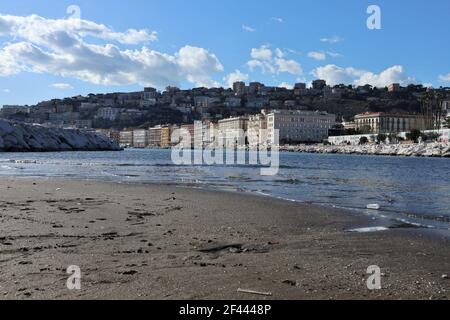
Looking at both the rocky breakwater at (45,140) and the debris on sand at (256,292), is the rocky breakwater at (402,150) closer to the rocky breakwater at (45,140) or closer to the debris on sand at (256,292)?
the rocky breakwater at (45,140)

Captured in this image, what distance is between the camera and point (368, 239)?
879cm

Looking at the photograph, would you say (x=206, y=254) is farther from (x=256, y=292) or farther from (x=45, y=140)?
(x=45, y=140)

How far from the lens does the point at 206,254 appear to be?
7.20 m

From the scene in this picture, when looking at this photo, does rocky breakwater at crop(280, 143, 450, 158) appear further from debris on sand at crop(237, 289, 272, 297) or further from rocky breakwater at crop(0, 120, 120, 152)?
debris on sand at crop(237, 289, 272, 297)

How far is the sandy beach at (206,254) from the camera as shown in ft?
17.1

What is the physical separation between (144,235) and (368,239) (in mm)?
3888

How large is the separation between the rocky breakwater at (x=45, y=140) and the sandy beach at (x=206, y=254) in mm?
81768

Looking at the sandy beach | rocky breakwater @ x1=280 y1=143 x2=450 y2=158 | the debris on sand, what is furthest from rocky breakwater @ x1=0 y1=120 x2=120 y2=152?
the debris on sand

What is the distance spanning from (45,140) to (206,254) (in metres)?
102

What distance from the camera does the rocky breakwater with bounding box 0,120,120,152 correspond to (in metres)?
87.9

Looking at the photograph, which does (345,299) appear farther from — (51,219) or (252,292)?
(51,219)

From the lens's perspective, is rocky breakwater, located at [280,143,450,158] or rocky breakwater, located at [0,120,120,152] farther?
rocky breakwater, located at [280,143,450,158]

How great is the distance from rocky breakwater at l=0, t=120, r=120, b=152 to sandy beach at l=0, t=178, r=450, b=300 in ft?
268

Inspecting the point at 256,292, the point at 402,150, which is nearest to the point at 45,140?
the point at 402,150
